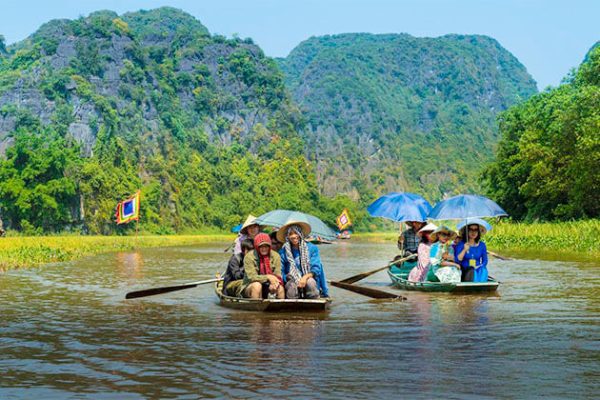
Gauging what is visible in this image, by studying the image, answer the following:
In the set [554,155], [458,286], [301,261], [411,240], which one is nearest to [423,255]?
[458,286]

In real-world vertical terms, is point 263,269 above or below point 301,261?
below

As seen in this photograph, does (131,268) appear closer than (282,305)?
No

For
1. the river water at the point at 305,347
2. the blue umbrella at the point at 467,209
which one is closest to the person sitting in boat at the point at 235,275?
the river water at the point at 305,347

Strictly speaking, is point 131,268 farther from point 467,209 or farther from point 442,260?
point 442,260

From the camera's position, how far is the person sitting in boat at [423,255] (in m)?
16.8

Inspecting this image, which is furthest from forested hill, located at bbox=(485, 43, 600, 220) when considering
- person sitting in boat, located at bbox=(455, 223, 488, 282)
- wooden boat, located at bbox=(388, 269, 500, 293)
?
wooden boat, located at bbox=(388, 269, 500, 293)

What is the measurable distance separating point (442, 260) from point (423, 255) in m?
0.54

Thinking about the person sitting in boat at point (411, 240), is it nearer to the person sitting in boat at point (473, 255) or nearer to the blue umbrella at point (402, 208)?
→ the blue umbrella at point (402, 208)

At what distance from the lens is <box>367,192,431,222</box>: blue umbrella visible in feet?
59.4

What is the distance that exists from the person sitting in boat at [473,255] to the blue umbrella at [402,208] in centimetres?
172

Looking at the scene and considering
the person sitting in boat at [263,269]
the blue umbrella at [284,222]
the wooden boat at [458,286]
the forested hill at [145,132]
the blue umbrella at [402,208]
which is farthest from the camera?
the forested hill at [145,132]

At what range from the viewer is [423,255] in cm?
1689

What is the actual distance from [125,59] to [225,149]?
19.6 meters

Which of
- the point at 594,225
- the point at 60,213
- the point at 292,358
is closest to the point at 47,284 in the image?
the point at 292,358
